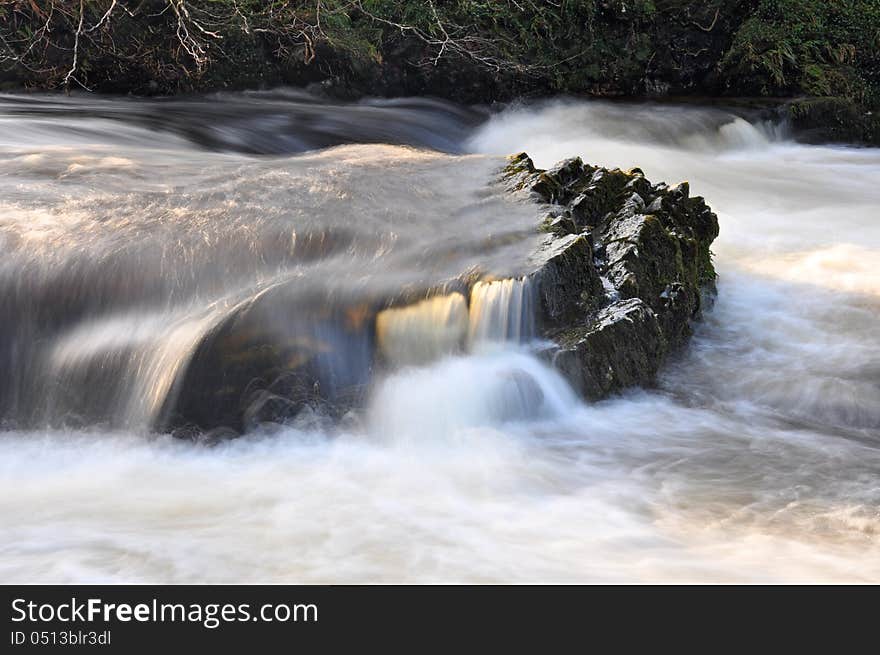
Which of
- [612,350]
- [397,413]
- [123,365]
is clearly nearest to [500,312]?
[612,350]

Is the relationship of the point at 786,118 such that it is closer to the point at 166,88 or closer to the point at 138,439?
the point at 166,88

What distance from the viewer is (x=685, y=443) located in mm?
4387

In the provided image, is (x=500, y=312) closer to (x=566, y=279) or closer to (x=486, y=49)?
(x=566, y=279)

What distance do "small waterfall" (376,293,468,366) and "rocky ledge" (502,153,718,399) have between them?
392 mm

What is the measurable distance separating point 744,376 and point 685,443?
0.93 meters

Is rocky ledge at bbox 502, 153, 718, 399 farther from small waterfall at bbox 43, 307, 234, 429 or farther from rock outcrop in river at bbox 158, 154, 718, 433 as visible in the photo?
small waterfall at bbox 43, 307, 234, 429

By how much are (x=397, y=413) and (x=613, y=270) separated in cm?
142

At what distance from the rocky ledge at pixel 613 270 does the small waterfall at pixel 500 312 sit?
9 centimetres

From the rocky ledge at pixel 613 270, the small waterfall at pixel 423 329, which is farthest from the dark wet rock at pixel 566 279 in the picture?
the small waterfall at pixel 423 329

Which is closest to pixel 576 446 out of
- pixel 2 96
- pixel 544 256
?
pixel 544 256

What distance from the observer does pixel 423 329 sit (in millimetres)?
4594

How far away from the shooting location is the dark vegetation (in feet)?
36.4

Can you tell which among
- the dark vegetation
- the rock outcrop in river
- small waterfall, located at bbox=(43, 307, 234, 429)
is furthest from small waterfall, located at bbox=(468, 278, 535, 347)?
the dark vegetation

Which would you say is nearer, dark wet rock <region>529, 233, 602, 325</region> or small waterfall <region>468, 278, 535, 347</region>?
small waterfall <region>468, 278, 535, 347</region>
